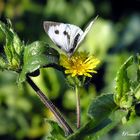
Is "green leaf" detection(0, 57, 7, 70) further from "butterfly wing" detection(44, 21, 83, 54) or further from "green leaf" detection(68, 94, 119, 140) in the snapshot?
"green leaf" detection(68, 94, 119, 140)

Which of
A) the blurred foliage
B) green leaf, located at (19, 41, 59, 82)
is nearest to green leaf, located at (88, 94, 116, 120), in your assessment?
green leaf, located at (19, 41, 59, 82)

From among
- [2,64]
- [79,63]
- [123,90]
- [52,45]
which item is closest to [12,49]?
[2,64]

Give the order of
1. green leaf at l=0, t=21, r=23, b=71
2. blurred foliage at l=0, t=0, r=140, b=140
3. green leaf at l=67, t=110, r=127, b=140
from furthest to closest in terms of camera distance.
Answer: blurred foliage at l=0, t=0, r=140, b=140 < green leaf at l=0, t=21, r=23, b=71 < green leaf at l=67, t=110, r=127, b=140

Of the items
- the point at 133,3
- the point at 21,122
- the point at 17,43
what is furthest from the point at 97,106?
the point at 133,3

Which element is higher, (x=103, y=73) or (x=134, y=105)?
(x=134, y=105)

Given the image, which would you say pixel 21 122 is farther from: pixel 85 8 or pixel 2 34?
pixel 2 34

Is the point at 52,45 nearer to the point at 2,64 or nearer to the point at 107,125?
the point at 2,64
